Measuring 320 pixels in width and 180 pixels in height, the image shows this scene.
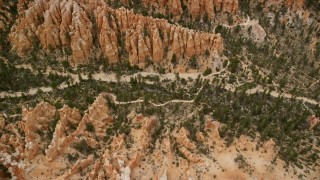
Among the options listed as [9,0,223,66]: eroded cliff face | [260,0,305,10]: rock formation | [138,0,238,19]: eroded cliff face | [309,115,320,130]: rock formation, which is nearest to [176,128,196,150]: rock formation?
[9,0,223,66]: eroded cliff face

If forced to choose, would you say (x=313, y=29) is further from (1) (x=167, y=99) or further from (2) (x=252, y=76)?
(1) (x=167, y=99)

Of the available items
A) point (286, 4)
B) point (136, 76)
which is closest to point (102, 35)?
point (136, 76)

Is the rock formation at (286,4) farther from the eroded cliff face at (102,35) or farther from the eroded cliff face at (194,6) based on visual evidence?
the eroded cliff face at (102,35)

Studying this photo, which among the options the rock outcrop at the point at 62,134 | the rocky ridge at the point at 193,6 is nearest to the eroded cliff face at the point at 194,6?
the rocky ridge at the point at 193,6

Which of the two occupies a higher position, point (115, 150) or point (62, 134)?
point (62, 134)

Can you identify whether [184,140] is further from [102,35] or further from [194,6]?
[194,6]

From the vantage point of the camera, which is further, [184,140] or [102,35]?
[102,35]

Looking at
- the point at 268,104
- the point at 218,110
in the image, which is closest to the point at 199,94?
the point at 218,110

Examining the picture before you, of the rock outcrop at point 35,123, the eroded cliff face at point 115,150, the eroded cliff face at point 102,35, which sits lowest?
the eroded cliff face at point 115,150

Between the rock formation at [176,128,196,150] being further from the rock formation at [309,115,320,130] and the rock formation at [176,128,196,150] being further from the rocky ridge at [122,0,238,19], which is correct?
the rocky ridge at [122,0,238,19]
